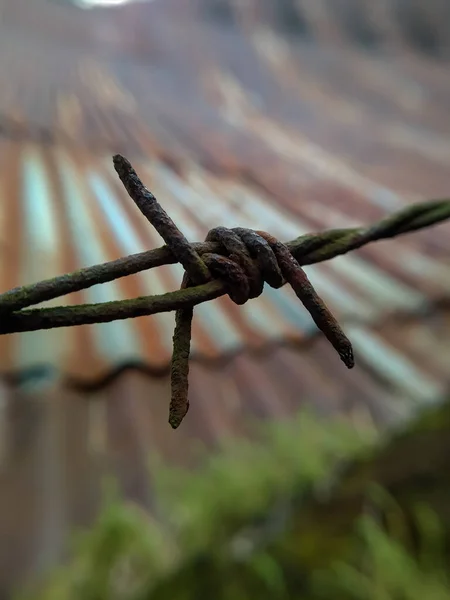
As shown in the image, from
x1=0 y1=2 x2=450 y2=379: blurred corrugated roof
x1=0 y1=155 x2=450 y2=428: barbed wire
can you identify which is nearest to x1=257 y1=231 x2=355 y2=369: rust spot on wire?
x1=0 y1=155 x2=450 y2=428: barbed wire

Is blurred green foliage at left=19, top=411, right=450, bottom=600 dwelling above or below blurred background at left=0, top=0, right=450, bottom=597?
below

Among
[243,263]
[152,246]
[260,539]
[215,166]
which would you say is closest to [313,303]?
[243,263]

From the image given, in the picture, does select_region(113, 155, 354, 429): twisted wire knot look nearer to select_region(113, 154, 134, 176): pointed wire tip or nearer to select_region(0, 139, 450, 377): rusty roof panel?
select_region(113, 154, 134, 176): pointed wire tip

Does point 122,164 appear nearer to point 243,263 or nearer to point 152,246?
point 243,263

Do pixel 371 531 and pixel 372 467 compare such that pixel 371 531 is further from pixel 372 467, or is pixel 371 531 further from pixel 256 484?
pixel 256 484

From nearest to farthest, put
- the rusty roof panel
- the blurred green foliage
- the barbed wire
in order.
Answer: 1. the barbed wire
2. the rusty roof panel
3. the blurred green foliage

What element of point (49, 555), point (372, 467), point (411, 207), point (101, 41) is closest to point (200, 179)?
point (101, 41)
